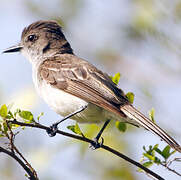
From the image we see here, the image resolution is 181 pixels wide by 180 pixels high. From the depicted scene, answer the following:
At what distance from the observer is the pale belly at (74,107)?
15.1 ft

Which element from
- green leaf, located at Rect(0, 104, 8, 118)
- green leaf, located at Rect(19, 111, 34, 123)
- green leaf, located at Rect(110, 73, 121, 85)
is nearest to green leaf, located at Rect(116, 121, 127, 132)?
green leaf, located at Rect(110, 73, 121, 85)

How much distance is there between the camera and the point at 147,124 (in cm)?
388

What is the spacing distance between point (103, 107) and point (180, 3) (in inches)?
71.1

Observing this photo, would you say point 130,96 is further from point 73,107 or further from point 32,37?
point 32,37

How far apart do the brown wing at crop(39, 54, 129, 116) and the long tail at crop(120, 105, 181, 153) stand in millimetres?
104

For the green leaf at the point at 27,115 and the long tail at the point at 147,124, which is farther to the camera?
the long tail at the point at 147,124

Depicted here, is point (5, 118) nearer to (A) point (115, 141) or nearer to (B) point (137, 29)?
(A) point (115, 141)

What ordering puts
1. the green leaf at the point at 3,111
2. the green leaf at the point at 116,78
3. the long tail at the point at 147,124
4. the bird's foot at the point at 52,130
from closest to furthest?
the green leaf at the point at 3,111 < the long tail at the point at 147,124 < the bird's foot at the point at 52,130 < the green leaf at the point at 116,78

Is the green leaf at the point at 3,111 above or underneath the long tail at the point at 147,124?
underneath

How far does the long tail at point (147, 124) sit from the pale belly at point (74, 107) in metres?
0.21

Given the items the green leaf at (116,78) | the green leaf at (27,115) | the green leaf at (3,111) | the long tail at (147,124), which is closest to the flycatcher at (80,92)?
the long tail at (147,124)

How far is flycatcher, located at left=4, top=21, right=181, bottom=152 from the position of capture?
4219 millimetres

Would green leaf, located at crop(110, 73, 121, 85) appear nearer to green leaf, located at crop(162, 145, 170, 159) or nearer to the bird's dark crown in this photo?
green leaf, located at crop(162, 145, 170, 159)

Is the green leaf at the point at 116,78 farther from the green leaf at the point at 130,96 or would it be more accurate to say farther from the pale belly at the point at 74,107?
the pale belly at the point at 74,107
